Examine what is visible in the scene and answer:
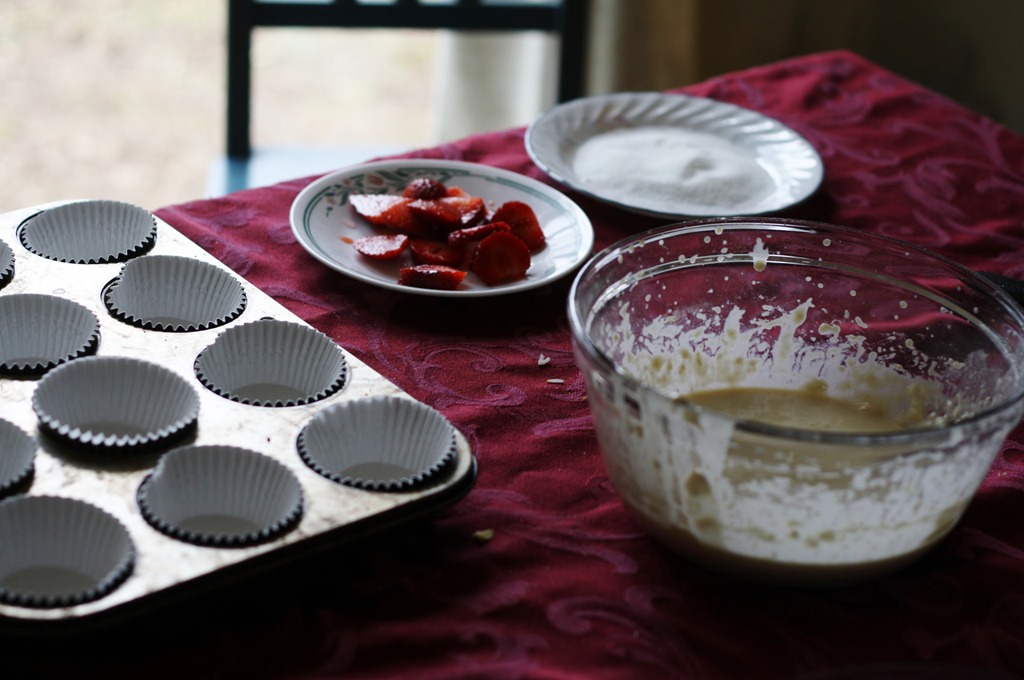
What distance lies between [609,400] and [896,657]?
198 millimetres

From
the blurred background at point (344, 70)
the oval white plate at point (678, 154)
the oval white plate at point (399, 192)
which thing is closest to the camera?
the oval white plate at point (399, 192)

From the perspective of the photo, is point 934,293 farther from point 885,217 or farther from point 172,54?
point 172,54

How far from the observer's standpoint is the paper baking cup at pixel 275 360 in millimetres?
706

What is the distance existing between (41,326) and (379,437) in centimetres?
26

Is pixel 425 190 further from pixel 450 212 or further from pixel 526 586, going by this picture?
pixel 526 586

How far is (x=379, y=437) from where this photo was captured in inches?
25.6

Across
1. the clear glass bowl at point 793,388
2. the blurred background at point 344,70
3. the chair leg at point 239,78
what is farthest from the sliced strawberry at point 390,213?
the blurred background at point 344,70

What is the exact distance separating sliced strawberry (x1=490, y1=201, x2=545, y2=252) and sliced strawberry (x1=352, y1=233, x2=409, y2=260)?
9 cm

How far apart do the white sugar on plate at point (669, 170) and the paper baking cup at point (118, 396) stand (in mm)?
499

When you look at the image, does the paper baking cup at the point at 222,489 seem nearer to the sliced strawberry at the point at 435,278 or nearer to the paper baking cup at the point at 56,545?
the paper baking cup at the point at 56,545

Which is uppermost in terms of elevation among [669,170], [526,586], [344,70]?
[669,170]

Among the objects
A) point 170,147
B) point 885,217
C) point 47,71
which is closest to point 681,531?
point 885,217

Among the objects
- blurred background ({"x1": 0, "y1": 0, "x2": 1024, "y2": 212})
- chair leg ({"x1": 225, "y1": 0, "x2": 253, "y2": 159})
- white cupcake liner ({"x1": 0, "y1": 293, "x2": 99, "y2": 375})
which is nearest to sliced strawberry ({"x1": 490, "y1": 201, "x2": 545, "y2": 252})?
white cupcake liner ({"x1": 0, "y1": 293, "x2": 99, "y2": 375})

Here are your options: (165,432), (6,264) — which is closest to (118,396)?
(165,432)
